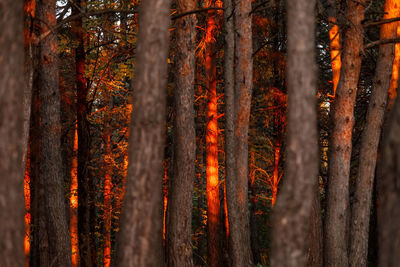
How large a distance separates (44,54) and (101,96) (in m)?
7.12

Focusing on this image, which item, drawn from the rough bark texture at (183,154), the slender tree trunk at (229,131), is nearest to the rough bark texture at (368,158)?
the slender tree trunk at (229,131)

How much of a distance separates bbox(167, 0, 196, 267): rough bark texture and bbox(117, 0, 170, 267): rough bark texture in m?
3.76

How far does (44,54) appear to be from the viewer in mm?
11000

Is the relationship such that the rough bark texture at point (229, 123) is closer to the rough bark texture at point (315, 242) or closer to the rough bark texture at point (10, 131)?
the rough bark texture at point (315, 242)

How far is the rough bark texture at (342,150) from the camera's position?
10070 mm

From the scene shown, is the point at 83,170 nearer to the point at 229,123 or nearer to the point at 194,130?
the point at 194,130

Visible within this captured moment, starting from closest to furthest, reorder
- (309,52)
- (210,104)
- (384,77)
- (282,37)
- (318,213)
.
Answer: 1. (309,52)
2. (318,213)
3. (384,77)
4. (210,104)
5. (282,37)

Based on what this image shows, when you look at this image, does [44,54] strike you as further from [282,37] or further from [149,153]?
Answer: [282,37]

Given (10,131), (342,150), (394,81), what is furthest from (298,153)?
(394,81)

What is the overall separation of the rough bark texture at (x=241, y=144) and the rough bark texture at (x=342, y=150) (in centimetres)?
228

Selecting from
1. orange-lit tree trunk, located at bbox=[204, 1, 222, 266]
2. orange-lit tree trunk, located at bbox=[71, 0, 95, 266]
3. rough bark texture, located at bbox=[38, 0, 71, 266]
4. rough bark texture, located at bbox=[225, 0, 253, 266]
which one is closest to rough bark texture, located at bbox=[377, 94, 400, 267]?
rough bark texture, located at bbox=[225, 0, 253, 266]

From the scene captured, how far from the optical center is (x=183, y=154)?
9461mm

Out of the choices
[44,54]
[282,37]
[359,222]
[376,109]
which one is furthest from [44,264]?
[282,37]

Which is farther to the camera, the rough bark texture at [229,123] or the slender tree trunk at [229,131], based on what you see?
the rough bark texture at [229,123]
